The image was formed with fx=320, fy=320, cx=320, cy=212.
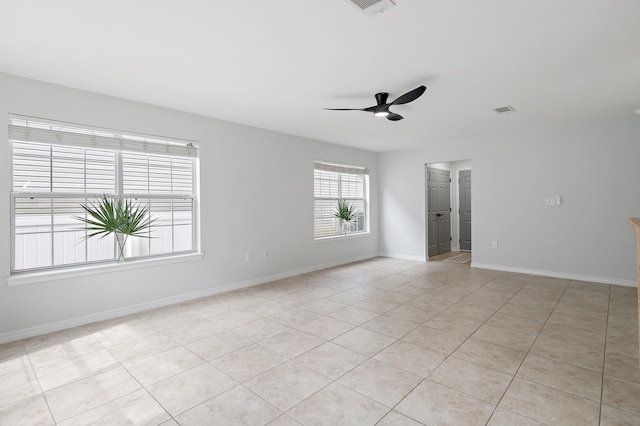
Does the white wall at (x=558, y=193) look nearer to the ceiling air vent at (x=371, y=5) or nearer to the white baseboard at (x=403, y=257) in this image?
the white baseboard at (x=403, y=257)

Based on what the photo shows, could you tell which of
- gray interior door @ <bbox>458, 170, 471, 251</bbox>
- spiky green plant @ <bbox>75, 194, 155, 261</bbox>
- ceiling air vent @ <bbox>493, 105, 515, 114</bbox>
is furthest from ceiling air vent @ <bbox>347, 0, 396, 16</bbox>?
gray interior door @ <bbox>458, 170, 471, 251</bbox>

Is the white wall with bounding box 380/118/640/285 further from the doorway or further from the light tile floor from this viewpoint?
the light tile floor

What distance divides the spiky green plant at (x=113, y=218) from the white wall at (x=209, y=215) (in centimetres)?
44

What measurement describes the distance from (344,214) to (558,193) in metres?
3.60

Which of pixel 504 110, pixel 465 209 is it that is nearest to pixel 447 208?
pixel 465 209

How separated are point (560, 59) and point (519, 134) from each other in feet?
10.1

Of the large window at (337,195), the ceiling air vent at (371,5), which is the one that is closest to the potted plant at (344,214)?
the large window at (337,195)

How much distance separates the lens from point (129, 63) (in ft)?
8.95

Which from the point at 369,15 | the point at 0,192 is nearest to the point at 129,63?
the point at 0,192

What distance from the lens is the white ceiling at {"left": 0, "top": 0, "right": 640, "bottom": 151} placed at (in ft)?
6.65

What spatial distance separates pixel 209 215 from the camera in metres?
4.29

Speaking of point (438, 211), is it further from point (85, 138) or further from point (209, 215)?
point (85, 138)

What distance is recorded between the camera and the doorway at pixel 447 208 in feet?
23.0

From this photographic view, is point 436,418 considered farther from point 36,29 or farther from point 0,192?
point 0,192
